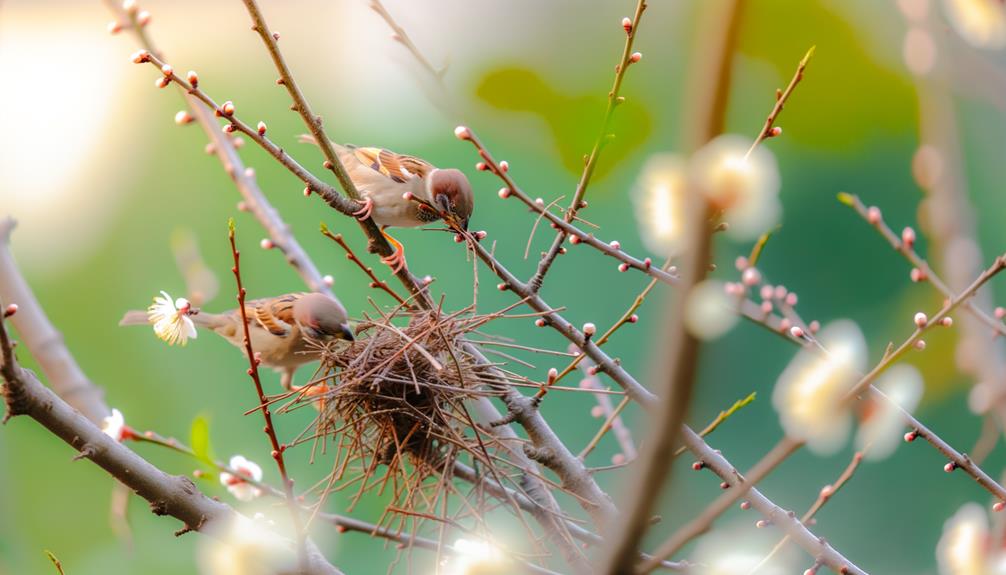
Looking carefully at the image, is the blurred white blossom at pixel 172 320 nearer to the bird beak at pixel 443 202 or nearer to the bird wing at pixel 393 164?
the bird beak at pixel 443 202

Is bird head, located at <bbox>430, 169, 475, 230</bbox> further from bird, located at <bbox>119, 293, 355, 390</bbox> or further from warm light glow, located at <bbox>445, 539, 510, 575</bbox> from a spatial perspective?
warm light glow, located at <bbox>445, 539, 510, 575</bbox>

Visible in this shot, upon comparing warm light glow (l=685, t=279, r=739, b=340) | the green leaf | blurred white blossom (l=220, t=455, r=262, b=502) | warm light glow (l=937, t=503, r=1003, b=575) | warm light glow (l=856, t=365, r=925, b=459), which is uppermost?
warm light glow (l=685, t=279, r=739, b=340)

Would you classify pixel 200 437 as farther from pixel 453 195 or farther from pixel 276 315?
pixel 276 315

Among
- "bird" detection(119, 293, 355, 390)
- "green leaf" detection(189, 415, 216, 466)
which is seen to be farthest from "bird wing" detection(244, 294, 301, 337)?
"green leaf" detection(189, 415, 216, 466)

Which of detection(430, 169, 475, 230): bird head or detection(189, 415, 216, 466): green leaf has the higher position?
detection(430, 169, 475, 230): bird head

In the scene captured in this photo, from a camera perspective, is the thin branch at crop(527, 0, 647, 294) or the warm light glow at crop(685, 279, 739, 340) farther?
the thin branch at crop(527, 0, 647, 294)

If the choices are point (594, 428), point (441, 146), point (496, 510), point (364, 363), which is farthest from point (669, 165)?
point (594, 428)

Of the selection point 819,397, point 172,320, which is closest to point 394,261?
point 172,320

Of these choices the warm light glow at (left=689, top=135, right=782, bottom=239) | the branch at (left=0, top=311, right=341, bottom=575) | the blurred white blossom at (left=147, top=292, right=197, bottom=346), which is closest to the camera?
the warm light glow at (left=689, top=135, right=782, bottom=239)
